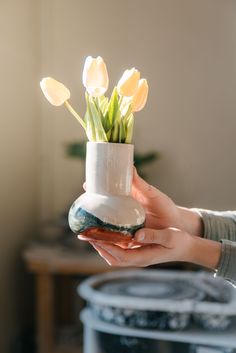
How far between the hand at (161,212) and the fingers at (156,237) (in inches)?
2.6

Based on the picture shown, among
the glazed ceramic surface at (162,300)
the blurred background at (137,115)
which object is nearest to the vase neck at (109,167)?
the glazed ceramic surface at (162,300)

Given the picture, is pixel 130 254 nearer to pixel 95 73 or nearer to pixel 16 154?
pixel 95 73

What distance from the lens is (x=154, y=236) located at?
0.58 meters

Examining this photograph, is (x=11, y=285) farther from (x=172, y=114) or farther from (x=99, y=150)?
(x=99, y=150)

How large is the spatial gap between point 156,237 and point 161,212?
3.6 inches

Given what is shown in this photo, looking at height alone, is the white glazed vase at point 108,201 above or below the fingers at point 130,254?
above

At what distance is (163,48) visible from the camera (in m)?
1.62

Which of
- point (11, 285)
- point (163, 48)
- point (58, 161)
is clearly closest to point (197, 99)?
point (163, 48)

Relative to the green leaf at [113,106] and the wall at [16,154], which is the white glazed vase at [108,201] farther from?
the wall at [16,154]

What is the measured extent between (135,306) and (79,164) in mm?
670

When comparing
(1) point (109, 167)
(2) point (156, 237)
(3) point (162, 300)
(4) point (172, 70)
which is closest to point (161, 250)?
(2) point (156, 237)

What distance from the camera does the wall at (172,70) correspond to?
5.22 ft

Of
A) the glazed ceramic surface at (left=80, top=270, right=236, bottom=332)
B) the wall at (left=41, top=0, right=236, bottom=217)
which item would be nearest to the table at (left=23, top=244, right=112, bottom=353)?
the glazed ceramic surface at (left=80, top=270, right=236, bottom=332)

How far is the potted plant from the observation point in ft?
1.81
